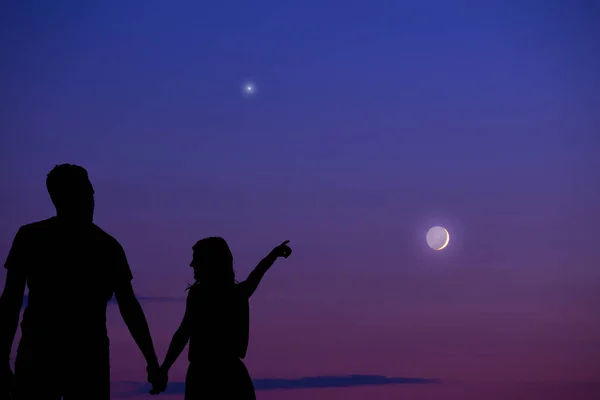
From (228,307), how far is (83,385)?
3.05 metres

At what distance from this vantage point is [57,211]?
6.88m

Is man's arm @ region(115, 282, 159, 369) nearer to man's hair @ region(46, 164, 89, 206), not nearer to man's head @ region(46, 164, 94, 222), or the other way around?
man's head @ region(46, 164, 94, 222)

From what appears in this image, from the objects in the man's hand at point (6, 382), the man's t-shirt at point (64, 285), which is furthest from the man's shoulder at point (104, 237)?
the man's hand at point (6, 382)

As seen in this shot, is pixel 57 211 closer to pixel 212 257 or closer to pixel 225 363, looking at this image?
pixel 212 257

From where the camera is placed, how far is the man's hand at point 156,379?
7773mm

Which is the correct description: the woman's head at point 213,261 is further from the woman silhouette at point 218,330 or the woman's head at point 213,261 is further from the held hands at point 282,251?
the held hands at point 282,251

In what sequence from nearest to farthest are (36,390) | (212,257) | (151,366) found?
(36,390)
(151,366)
(212,257)

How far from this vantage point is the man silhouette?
666cm

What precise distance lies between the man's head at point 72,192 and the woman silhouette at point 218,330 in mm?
2754

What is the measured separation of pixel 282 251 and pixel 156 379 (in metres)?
2.34

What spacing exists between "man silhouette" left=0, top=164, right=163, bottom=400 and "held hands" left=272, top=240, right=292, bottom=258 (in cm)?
293

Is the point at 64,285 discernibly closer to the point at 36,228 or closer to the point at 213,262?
the point at 36,228

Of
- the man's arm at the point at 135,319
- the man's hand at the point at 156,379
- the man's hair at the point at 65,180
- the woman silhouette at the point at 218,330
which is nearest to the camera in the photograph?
the man's hair at the point at 65,180

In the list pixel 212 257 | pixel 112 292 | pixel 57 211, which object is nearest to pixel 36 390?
pixel 112 292
